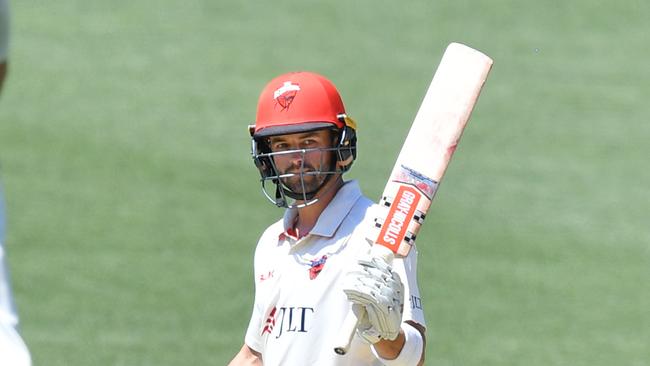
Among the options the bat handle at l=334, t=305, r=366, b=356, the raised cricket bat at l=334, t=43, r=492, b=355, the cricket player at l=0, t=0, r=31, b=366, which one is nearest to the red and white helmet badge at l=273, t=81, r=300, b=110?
the raised cricket bat at l=334, t=43, r=492, b=355

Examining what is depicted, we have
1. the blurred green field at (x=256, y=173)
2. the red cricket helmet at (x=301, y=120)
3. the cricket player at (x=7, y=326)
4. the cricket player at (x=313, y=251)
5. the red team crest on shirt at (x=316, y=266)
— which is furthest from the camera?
the blurred green field at (x=256, y=173)

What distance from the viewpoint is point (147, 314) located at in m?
8.05

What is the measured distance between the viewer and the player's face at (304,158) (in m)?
4.21

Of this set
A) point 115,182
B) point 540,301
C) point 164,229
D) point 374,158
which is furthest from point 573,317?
point 115,182

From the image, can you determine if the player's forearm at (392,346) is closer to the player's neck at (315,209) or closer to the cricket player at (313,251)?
the cricket player at (313,251)

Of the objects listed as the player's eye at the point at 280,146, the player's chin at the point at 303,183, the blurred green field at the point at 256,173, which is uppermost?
the player's eye at the point at 280,146

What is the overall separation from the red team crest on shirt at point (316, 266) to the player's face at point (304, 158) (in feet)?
0.77

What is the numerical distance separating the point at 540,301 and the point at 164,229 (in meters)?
2.64

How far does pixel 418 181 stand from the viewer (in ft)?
13.9

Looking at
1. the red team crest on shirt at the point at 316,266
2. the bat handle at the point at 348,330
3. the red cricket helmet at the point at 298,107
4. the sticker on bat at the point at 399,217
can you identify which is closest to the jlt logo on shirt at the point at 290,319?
the red team crest on shirt at the point at 316,266

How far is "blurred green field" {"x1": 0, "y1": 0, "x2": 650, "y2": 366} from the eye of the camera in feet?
26.2

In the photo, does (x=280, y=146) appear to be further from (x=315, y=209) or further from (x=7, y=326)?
(x=7, y=326)

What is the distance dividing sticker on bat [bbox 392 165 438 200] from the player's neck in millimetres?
214

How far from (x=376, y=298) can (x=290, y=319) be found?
0.47 meters
